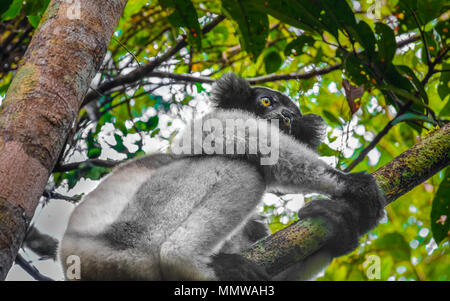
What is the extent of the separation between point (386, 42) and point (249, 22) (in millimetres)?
1034

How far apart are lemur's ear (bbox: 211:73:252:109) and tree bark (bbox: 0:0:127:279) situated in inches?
57.7

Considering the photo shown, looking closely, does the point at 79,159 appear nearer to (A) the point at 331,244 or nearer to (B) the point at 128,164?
(B) the point at 128,164

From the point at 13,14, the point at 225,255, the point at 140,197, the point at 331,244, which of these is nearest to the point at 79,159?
the point at 13,14

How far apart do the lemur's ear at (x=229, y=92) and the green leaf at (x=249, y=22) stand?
0.89ft

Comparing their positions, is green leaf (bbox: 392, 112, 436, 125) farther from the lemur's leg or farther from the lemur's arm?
the lemur's leg

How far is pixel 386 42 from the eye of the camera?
3.15 metres

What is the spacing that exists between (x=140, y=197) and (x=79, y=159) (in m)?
1.81

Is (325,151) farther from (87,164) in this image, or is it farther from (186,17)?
(87,164)

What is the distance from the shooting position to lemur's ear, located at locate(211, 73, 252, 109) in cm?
359

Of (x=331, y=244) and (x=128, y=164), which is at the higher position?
(x=128, y=164)

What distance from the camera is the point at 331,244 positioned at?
2.46 metres

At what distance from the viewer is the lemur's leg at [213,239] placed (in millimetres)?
2123

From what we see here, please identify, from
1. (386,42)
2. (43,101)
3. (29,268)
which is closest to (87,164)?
(29,268)

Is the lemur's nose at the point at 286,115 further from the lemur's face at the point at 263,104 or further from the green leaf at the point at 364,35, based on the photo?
the green leaf at the point at 364,35
